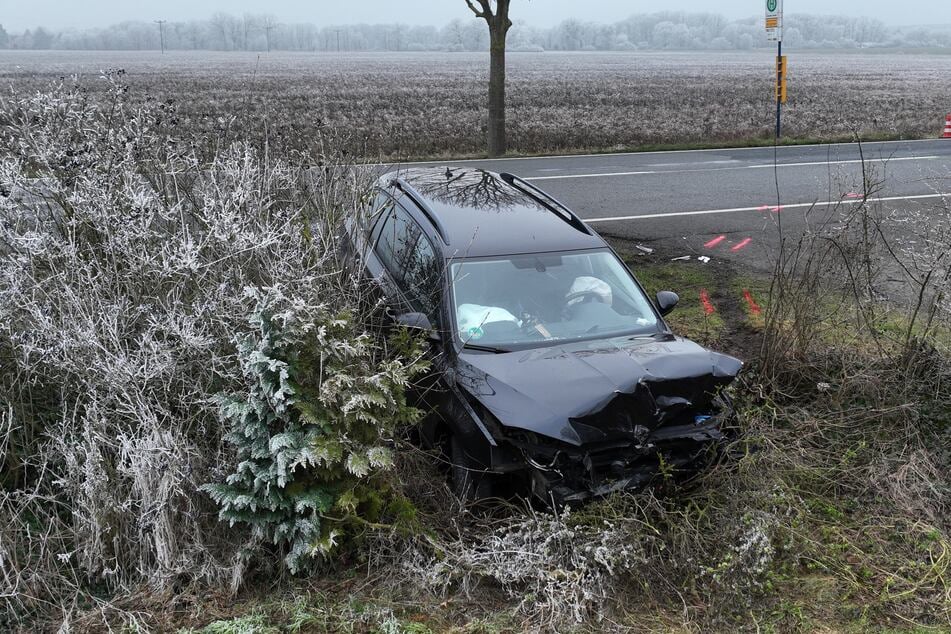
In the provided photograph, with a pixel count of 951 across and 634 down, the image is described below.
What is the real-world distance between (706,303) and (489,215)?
3.18 metres

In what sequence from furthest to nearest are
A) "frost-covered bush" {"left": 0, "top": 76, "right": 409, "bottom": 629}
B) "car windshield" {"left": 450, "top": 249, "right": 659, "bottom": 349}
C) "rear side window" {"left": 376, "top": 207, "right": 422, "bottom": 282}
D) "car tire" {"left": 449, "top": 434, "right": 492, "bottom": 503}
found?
"rear side window" {"left": 376, "top": 207, "right": 422, "bottom": 282} → "car windshield" {"left": 450, "top": 249, "right": 659, "bottom": 349} → "car tire" {"left": 449, "top": 434, "right": 492, "bottom": 503} → "frost-covered bush" {"left": 0, "top": 76, "right": 409, "bottom": 629}

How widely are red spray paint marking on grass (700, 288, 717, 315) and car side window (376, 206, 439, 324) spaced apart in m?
3.25

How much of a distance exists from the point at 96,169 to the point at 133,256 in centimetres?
72

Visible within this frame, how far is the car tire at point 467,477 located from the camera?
483 cm

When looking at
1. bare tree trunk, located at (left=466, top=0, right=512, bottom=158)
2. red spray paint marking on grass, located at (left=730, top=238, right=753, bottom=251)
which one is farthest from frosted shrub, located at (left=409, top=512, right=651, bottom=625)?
bare tree trunk, located at (left=466, top=0, right=512, bottom=158)

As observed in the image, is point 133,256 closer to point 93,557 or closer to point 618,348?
point 93,557

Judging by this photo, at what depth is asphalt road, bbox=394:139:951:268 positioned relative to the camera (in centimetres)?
1111

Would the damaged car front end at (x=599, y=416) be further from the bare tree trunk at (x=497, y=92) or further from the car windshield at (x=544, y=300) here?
the bare tree trunk at (x=497, y=92)

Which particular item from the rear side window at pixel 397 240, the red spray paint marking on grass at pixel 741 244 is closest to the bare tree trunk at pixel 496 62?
the red spray paint marking on grass at pixel 741 244

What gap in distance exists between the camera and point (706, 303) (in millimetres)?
8477

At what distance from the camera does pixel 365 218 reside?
21.2ft

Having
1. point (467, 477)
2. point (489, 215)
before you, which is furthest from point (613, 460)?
point (489, 215)

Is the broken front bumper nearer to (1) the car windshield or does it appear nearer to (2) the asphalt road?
(1) the car windshield

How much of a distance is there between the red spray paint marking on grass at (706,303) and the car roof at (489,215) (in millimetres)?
2275
